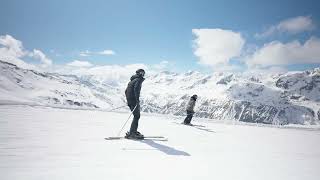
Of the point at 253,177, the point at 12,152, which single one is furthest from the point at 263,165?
the point at 12,152

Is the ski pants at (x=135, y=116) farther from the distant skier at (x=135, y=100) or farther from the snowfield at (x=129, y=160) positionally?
the snowfield at (x=129, y=160)

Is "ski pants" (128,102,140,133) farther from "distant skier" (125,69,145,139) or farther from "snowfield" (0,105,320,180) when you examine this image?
"snowfield" (0,105,320,180)

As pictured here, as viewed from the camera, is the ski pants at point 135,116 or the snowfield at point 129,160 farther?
the ski pants at point 135,116

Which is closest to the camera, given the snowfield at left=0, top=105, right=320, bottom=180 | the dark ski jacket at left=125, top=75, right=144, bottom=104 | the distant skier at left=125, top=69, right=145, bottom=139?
the snowfield at left=0, top=105, right=320, bottom=180

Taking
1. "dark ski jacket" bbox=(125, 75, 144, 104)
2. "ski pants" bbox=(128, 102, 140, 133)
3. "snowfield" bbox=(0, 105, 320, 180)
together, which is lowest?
"snowfield" bbox=(0, 105, 320, 180)

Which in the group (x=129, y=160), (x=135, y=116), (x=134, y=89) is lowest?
(x=129, y=160)

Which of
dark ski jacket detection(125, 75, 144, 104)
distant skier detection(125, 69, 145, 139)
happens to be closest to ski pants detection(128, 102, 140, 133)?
distant skier detection(125, 69, 145, 139)

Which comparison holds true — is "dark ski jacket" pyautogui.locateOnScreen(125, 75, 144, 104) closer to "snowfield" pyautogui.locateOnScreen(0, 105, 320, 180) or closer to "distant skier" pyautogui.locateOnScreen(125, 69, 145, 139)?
"distant skier" pyautogui.locateOnScreen(125, 69, 145, 139)

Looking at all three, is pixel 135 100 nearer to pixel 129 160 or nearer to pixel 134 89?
pixel 134 89

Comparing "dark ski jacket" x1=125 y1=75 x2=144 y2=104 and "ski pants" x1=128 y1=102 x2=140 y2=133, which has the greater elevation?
"dark ski jacket" x1=125 y1=75 x2=144 y2=104

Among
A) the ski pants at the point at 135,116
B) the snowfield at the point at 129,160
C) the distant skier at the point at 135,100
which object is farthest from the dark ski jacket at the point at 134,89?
the snowfield at the point at 129,160

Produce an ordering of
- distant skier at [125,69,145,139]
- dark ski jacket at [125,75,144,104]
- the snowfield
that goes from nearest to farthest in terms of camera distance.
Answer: the snowfield < distant skier at [125,69,145,139] < dark ski jacket at [125,75,144,104]

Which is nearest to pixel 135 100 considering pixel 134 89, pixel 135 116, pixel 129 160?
pixel 134 89

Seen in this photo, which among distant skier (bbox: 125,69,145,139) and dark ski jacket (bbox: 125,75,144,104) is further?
dark ski jacket (bbox: 125,75,144,104)
